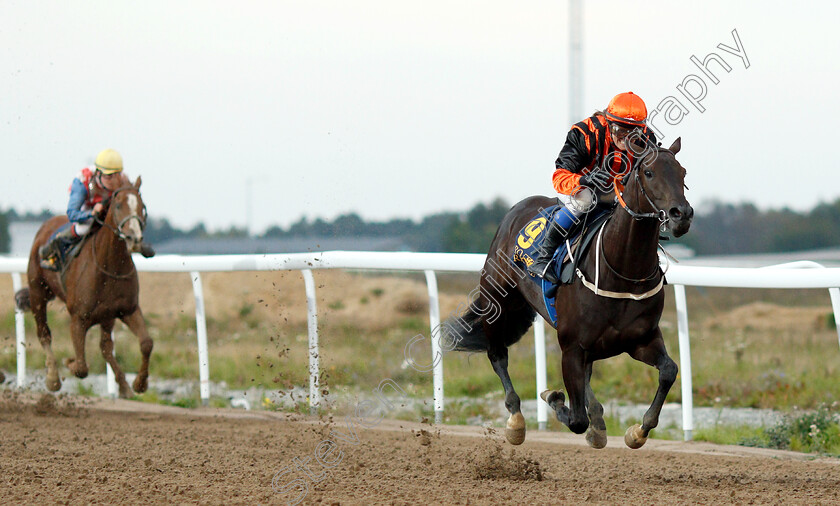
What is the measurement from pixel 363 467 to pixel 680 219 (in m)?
2.19

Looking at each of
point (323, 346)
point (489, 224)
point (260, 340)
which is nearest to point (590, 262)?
point (323, 346)

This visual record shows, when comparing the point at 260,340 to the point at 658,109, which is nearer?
the point at 658,109

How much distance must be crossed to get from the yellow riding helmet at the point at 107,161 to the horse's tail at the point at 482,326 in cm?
347

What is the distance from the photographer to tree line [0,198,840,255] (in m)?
29.9

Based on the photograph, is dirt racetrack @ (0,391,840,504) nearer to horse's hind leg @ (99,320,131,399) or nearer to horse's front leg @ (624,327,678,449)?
horse's front leg @ (624,327,678,449)

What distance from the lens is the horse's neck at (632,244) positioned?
435 cm

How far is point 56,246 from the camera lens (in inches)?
323

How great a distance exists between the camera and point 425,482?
4.68 m

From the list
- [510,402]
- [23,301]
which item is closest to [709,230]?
[23,301]

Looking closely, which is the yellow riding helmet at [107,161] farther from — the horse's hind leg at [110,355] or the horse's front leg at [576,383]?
the horse's front leg at [576,383]

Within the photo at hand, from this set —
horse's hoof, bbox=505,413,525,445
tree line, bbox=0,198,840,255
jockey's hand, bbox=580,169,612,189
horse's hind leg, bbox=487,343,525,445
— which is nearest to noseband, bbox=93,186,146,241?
horse's hind leg, bbox=487,343,525,445

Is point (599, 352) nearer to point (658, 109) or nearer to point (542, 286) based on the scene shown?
point (542, 286)

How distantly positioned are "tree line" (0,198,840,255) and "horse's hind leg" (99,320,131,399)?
54.2 feet

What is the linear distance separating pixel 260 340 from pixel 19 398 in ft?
18.8
